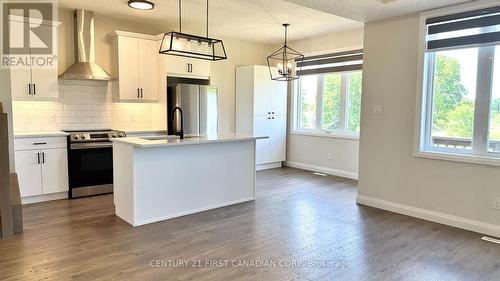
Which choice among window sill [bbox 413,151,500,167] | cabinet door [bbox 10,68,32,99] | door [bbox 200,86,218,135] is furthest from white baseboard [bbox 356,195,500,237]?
cabinet door [bbox 10,68,32,99]

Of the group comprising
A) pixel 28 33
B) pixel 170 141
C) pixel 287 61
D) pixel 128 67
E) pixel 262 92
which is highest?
pixel 287 61

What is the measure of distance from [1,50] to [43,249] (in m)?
2.75

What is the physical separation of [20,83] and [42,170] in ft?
3.84

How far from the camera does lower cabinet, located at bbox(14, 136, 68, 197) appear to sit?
4379 millimetres

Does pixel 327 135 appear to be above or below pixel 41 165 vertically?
above

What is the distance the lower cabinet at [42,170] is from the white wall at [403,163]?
4047mm

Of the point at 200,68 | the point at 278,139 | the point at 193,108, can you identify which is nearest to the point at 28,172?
the point at 193,108

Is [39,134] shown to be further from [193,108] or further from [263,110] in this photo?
[263,110]

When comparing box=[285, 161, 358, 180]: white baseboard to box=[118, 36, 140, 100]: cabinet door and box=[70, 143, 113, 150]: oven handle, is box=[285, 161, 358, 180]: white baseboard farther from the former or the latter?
box=[70, 143, 113, 150]: oven handle

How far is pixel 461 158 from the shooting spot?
12.2 ft

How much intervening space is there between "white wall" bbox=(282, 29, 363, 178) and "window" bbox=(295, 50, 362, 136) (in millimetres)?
155

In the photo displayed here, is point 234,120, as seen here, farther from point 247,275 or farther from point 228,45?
point 247,275

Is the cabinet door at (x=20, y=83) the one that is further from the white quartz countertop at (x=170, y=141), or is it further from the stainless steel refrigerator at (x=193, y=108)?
the stainless steel refrigerator at (x=193, y=108)

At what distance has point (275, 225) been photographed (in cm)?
374
